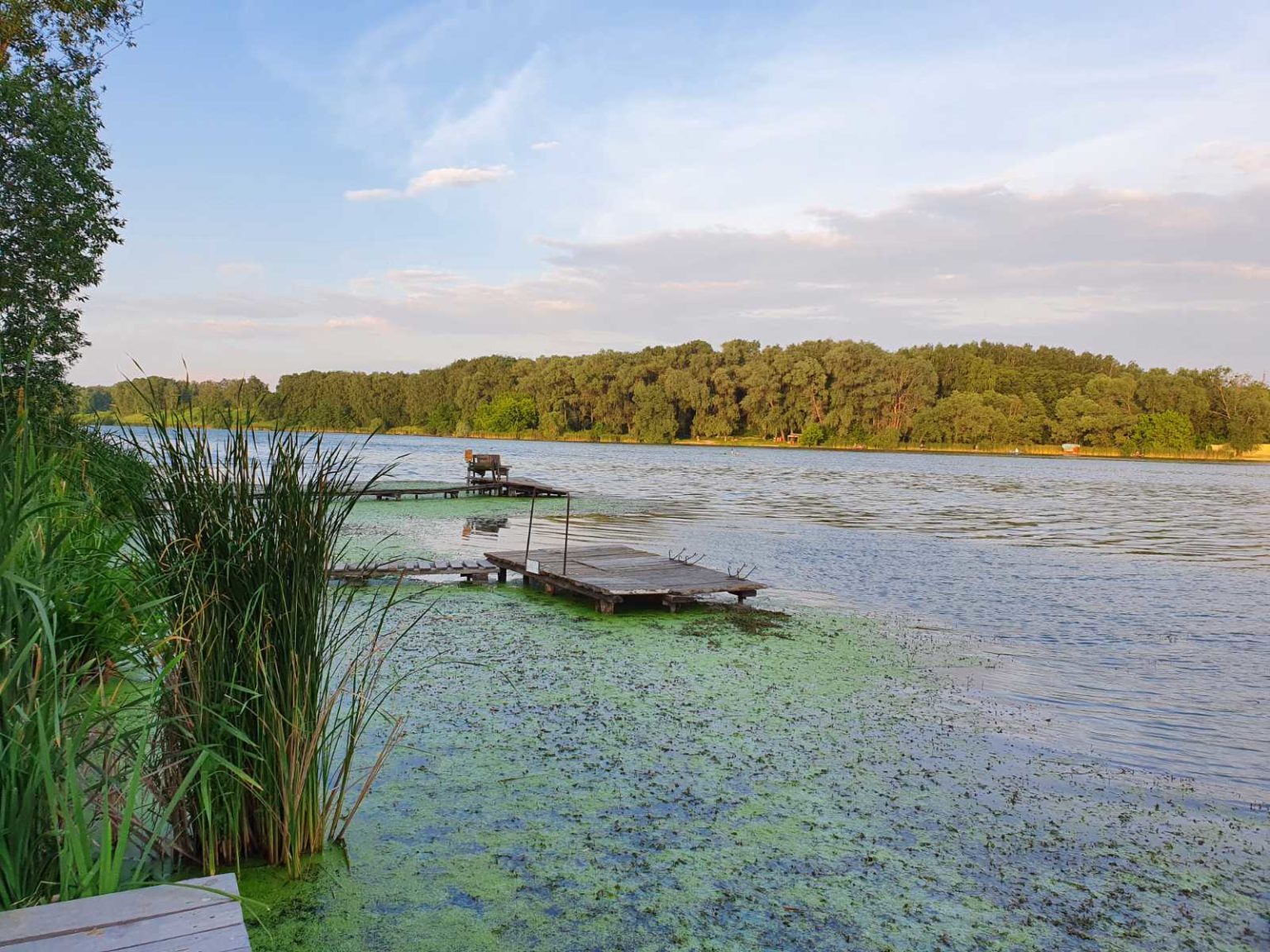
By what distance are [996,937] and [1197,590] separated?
12905 millimetres

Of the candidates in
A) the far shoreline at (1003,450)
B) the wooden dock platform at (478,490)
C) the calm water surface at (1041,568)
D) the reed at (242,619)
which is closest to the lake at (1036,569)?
the calm water surface at (1041,568)

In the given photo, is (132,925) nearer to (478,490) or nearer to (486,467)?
(478,490)

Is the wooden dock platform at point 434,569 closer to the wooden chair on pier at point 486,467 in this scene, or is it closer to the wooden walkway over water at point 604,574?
the wooden walkway over water at point 604,574

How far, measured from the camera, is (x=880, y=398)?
262ft

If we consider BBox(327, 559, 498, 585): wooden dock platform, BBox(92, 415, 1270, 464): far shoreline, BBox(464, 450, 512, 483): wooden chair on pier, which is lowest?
BBox(327, 559, 498, 585): wooden dock platform

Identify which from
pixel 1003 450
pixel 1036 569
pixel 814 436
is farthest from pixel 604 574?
pixel 1003 450

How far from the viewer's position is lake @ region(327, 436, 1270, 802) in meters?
7.47

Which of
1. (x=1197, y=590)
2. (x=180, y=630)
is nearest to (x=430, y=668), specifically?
(x=180, y=630)

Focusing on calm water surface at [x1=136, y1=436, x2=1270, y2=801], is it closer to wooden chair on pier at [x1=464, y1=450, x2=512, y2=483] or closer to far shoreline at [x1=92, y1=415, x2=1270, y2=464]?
wooden chair on pier at [x1=464, y1=450, x2=512, y2=483]

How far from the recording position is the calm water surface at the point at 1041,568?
751 centimetres

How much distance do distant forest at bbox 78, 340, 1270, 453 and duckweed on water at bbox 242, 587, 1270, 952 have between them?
75.4 m

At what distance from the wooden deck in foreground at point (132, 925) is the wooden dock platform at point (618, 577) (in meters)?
8.15

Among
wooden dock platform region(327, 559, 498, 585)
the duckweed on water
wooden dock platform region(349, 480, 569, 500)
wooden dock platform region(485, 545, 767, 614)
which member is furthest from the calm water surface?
wooden dock platform region(327, 559, 498, 585)

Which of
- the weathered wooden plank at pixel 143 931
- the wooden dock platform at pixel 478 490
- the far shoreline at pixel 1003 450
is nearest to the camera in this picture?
the weathered wooden plank at pixel 143 931
